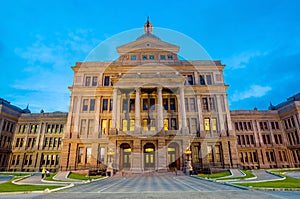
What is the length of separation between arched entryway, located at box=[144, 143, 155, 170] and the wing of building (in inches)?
4.4

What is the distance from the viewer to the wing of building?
31.4m

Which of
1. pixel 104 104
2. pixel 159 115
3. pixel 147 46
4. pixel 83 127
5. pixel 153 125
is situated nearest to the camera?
pixel 159 115

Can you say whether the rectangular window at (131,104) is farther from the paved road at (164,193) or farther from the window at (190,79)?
the paved road at (164,193)

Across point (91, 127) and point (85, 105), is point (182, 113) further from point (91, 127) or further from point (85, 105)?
point (85, 105)

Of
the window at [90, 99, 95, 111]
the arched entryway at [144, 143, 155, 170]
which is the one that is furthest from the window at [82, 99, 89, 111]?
the arched entryway at [144, 143, 155, 170]

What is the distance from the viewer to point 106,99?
38.1 meters

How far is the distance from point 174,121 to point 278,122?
31429 millimetres

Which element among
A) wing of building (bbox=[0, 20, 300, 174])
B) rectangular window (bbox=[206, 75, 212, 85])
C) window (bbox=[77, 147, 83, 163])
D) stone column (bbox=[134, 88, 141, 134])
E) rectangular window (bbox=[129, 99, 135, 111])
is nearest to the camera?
stone column (bbox=[134, 88, 141, 134])

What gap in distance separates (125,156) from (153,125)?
296 inches

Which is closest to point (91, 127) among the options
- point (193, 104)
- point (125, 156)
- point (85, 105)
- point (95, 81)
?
point (85, 105)

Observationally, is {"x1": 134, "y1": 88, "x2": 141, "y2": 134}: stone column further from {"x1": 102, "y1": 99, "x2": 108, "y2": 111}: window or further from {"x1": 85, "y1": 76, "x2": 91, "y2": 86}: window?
{"x1": 85, "y1": 76, "x2": 91, "y2": 86}: window

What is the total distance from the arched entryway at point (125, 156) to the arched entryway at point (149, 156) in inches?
122

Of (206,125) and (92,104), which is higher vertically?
(92,104)

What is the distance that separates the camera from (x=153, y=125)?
35.2 m
